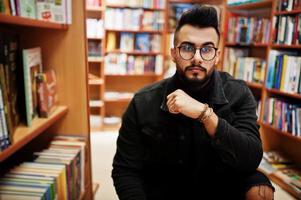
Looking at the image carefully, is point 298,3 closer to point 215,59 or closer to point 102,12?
point 215,59

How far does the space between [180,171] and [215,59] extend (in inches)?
20.1

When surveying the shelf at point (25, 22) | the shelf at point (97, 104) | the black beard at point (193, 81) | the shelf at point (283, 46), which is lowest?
the shelf at point (97, 104)

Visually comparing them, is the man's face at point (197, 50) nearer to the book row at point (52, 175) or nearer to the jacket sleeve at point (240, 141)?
the jacket sleeve at point (240, 141)

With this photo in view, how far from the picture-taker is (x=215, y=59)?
1035 millimetres

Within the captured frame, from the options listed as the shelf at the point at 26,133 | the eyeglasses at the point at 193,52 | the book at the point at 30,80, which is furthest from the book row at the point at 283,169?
the book at the point at 30,80

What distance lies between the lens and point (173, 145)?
1.14 m

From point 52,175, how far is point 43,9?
816 millimetres

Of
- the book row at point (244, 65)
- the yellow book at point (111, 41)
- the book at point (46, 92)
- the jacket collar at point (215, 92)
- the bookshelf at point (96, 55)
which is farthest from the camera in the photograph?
the yellow book at point (111, 41)

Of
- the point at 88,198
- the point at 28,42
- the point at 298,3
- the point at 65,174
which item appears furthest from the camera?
the point at 298,3

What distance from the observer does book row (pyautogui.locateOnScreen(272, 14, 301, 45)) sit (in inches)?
83.6

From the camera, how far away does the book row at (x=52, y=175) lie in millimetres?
1096

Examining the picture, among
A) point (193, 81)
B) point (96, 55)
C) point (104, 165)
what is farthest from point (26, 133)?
point (96, 55)

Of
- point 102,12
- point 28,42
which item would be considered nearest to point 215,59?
point 28,42

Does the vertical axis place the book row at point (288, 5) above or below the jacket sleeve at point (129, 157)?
above
